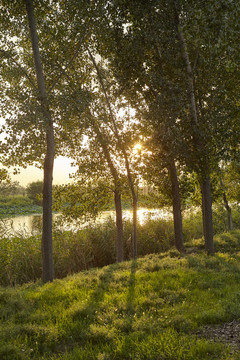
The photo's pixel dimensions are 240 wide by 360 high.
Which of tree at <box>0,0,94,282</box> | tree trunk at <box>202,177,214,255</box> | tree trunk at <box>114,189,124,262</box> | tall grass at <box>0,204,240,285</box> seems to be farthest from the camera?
tree trunk at <box>114,189,124,262</box>

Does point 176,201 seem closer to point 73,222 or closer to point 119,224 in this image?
point 119,224

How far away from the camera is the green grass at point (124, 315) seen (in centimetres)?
520

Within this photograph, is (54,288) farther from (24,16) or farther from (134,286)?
(24,16)

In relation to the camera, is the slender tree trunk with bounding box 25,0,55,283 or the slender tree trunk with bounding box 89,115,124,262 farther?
the slender tree trunk with bounding box 89,115,124,262

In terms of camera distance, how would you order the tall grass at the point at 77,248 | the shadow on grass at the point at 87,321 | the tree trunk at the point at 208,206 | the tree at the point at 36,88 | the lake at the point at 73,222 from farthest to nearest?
the lake at the point at 73,222 < the tall grass at the point at 77,248 < the tree trunk at the point at 208,206 < the tree at the point at 36,88 < the shadow on grass at the point at 87,321

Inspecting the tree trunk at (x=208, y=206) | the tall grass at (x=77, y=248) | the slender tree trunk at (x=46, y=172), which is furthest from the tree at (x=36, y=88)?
the tree trunk at (x=208, y=206)

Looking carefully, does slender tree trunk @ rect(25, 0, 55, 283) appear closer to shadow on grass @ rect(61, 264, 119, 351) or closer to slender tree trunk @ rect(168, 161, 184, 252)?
shadow on grass @ rect(61, 264, 119, 351)

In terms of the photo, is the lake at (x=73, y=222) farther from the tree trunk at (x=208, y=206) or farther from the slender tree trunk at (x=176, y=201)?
the tree trunk at (x=208, y=206)

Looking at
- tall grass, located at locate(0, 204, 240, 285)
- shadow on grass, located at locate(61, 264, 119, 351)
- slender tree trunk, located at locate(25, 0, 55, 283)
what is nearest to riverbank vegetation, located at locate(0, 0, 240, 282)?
slender tree trunk, located at locate(25, 0, 55, 283)

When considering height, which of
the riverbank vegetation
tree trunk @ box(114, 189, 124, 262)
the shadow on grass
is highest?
the riverbank vegetation

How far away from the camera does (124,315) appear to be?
6.60 meters

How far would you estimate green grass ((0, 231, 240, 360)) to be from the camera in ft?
17.1

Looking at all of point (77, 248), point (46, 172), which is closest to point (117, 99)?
point (46, 172)

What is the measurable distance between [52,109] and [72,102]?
908 mm
